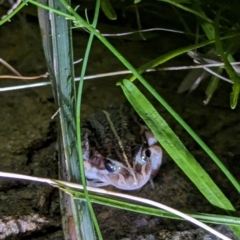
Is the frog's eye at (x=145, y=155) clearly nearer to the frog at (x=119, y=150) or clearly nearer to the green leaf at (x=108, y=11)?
the frog at (x=119, y=150)

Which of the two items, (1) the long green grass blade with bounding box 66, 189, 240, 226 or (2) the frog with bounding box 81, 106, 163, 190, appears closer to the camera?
(1) the long green grass blade with bounding box 66, 189, 240, 226

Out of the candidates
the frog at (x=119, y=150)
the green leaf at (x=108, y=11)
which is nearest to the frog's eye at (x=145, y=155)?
the frog at (x=119, y=150)

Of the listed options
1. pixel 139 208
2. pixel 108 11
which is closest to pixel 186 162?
pixel 139 208

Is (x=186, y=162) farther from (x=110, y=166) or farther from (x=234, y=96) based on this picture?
(x=110, y=166)

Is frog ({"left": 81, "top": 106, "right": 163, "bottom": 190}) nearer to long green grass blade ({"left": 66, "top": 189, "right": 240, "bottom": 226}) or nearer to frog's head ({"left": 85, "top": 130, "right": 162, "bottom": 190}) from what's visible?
frog's head ({"left": 85, "top": 130, "right": 162, "bottom": 190})

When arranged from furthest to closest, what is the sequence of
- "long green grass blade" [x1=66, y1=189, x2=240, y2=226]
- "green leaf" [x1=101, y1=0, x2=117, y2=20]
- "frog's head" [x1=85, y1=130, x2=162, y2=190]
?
"frog's head" [x1=85, y1=130, x2=162, y2=190]
"green leaf" [x1=101, y1=0, x2=117, y2=20]
"long green grass blade" [x1=66, y1=189, x2=240, y2=226]

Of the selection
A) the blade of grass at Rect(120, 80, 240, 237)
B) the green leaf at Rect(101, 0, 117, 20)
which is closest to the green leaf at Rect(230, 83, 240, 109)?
the blade of grass at Rect(120, 80, 240, 237)

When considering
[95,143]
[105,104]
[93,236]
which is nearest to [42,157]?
[95,143]
